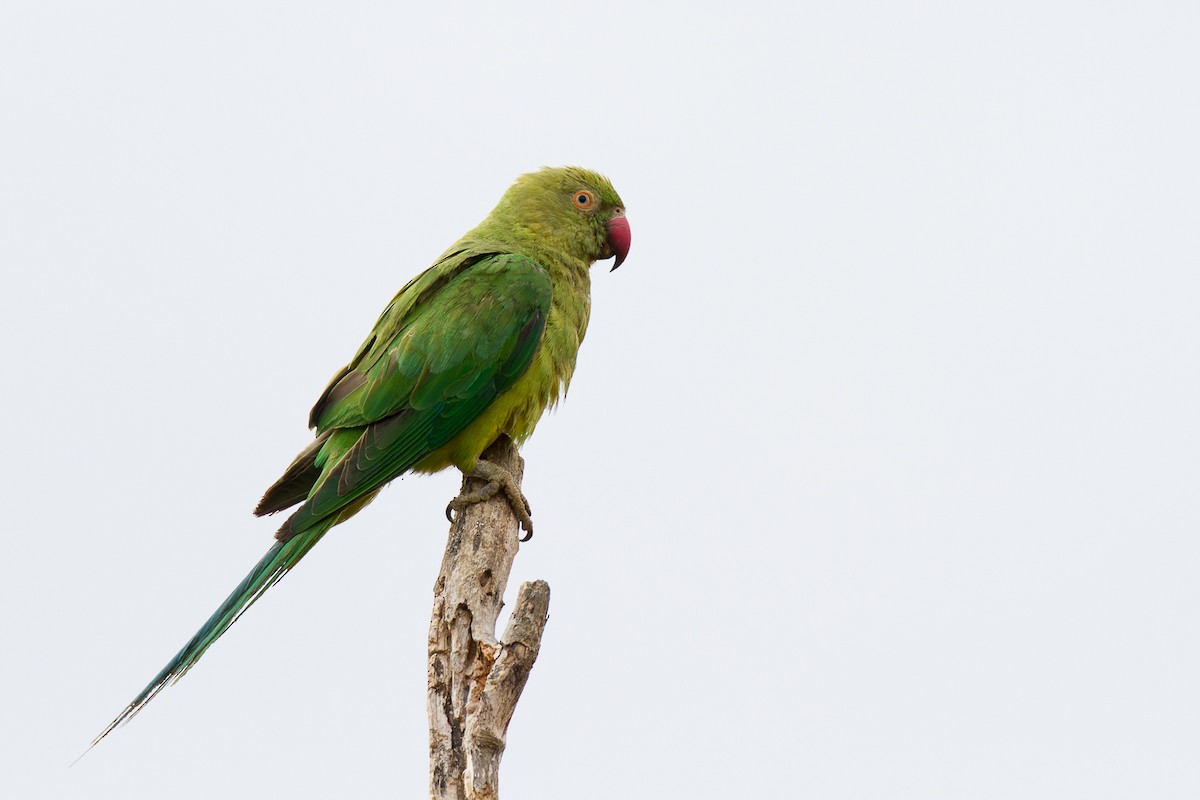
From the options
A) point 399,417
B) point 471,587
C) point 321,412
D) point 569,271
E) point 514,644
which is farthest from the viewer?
point 569,271

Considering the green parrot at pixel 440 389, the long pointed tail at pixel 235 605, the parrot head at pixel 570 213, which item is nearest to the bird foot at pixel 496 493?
the green parrot at pixel 440 389

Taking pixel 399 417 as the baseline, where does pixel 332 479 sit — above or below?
below

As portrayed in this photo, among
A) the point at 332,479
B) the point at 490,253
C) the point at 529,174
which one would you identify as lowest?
the point at 332,479

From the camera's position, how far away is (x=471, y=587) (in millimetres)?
5176

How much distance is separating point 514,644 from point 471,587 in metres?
0.62

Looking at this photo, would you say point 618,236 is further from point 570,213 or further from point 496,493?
point 496,493

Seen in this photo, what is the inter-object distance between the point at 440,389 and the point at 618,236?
5.96ft

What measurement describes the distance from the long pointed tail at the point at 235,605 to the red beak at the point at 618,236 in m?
2.53

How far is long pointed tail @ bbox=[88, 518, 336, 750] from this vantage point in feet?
17.5

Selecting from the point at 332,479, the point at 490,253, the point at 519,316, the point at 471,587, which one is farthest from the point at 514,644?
the point at 490,253

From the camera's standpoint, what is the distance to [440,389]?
20.2 feet

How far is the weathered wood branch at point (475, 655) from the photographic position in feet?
14.8

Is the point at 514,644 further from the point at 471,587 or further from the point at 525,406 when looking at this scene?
the point at 525,406

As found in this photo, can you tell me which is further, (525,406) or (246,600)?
(525,406)
